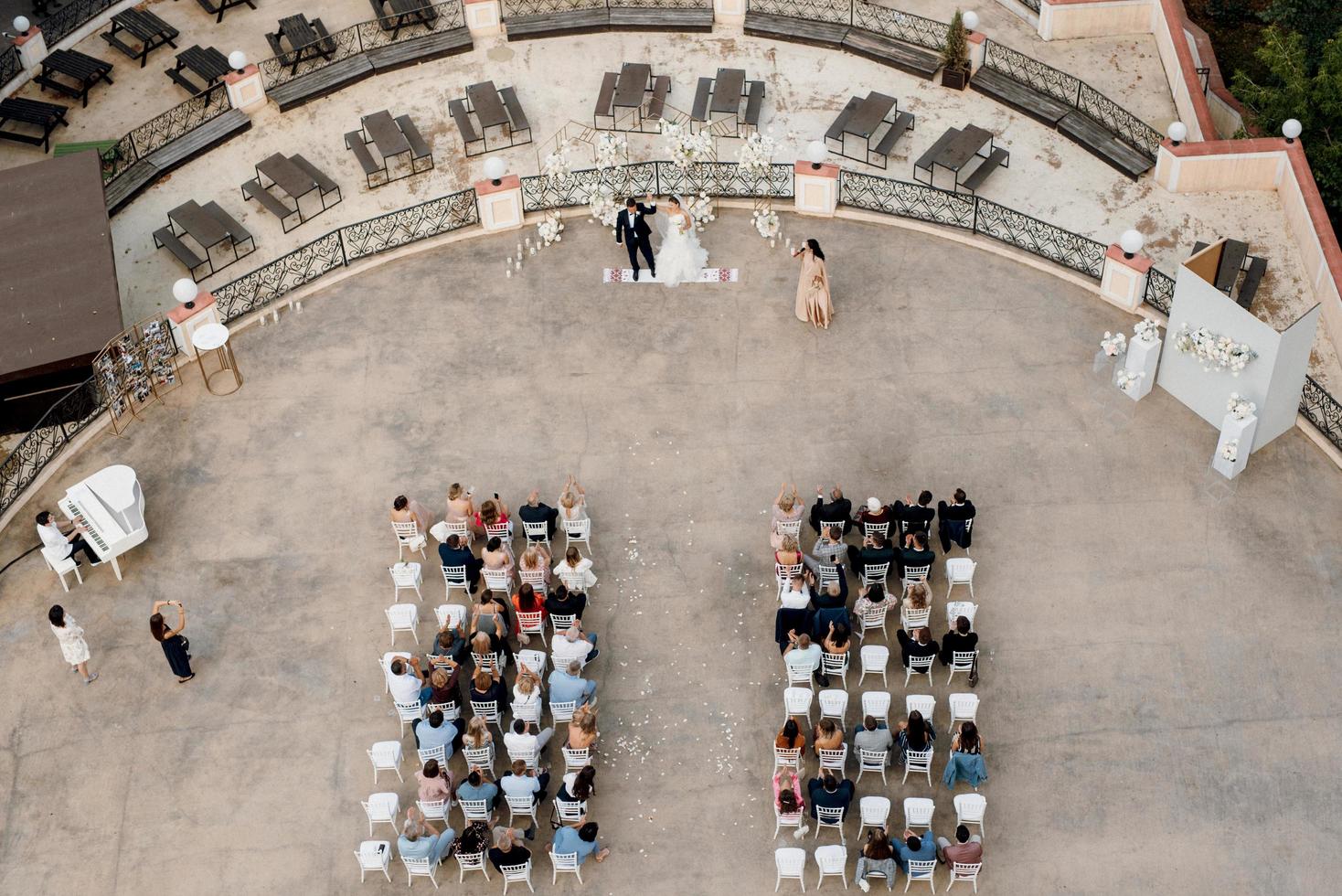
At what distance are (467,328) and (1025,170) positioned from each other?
1019 centimetres

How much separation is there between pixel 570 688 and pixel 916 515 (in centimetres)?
543

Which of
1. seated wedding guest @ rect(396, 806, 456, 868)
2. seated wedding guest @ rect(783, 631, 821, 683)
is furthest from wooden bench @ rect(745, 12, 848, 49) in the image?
seated wedding guest @ rect(396, 806, 456, 868)

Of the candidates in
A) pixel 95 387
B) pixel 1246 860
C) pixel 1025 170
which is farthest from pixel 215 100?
pixel 1246 860

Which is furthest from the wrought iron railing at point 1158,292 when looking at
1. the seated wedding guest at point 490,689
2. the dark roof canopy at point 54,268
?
the dark roof canopy at point 54,268

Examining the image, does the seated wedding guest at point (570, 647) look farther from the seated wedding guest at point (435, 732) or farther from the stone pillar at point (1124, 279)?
the stone pillar at point (1124, 279)

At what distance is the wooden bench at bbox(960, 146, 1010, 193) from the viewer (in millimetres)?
31062

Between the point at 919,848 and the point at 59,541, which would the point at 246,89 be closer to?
the point at 59,541

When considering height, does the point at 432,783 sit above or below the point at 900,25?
below

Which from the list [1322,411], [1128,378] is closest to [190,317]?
[1128,378]

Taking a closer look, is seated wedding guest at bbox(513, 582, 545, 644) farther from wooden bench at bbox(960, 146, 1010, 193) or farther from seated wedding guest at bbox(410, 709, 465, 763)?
wooden bench at bbox(960, 146, 1010, 193)

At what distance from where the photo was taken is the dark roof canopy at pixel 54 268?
27.4 meters

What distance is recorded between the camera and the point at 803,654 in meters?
23.9

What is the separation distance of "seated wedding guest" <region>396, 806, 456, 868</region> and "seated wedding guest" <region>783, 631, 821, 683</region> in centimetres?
491

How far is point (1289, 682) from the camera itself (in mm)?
24281
